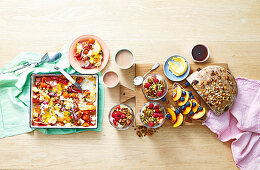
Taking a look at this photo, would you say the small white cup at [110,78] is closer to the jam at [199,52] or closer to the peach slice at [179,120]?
the peach slice at [179,120]

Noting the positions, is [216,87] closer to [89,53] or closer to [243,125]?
[243,125]

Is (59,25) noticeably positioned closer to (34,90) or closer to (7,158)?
(34,90)

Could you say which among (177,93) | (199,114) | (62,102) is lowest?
(199,114)

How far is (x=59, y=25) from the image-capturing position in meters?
2.38

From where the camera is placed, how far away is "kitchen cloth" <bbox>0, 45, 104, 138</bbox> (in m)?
2.31

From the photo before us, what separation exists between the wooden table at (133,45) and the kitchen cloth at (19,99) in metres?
0.08

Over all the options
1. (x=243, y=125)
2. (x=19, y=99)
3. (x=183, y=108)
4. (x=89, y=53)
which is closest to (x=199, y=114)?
(x=183, y=108)

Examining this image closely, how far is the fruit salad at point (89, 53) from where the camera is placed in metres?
2.28

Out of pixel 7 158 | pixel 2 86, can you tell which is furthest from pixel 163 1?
pixel 7 158

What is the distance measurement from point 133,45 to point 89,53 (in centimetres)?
48

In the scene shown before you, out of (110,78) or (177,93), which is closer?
(177,93)

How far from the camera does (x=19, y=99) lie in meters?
2.33

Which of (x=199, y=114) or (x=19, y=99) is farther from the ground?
(x=19, y=99)

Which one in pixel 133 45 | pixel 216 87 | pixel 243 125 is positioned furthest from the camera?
pixel 133 45
